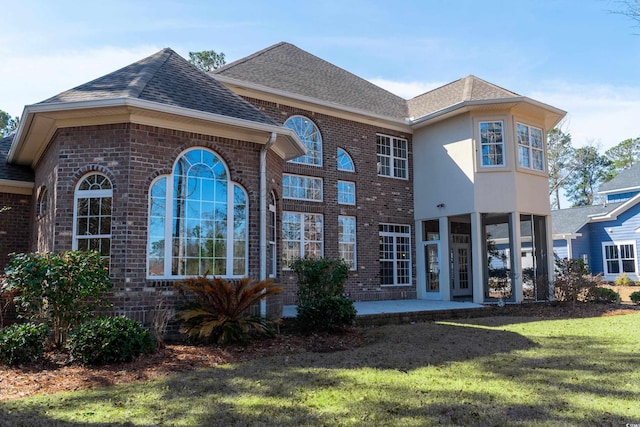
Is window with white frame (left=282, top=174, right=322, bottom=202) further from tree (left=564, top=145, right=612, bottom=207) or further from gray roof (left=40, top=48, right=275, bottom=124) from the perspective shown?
tree (left=564, top=145, right=612, bottom=207)

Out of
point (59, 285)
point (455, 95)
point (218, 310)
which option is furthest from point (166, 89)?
point (455, 95)

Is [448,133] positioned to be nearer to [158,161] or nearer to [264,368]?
[158,161]

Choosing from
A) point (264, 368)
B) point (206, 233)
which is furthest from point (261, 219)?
point (264, 368)

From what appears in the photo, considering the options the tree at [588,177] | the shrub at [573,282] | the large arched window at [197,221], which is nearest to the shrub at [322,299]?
the large arched window at [197,221]

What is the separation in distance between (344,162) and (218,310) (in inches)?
349

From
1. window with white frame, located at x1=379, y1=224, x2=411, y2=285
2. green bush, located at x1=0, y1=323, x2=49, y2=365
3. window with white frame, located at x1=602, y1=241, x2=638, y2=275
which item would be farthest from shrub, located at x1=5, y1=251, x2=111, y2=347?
window with white frame, located at x1=602, y1=241, x2=638, y2=275

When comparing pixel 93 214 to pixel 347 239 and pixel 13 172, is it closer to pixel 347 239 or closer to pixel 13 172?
pixel 13 172

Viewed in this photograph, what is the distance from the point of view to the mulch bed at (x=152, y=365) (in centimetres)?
536

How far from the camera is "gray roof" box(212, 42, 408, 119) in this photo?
1413cm

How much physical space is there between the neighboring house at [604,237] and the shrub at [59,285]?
74.5 ft

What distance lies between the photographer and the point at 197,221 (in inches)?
335

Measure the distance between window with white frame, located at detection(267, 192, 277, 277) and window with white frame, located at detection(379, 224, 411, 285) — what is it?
20.1 ft

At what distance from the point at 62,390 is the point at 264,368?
234 cm

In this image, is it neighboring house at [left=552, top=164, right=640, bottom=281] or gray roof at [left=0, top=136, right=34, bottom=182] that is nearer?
gray roof at [left=0, top=136, right=34, bottom=182]
